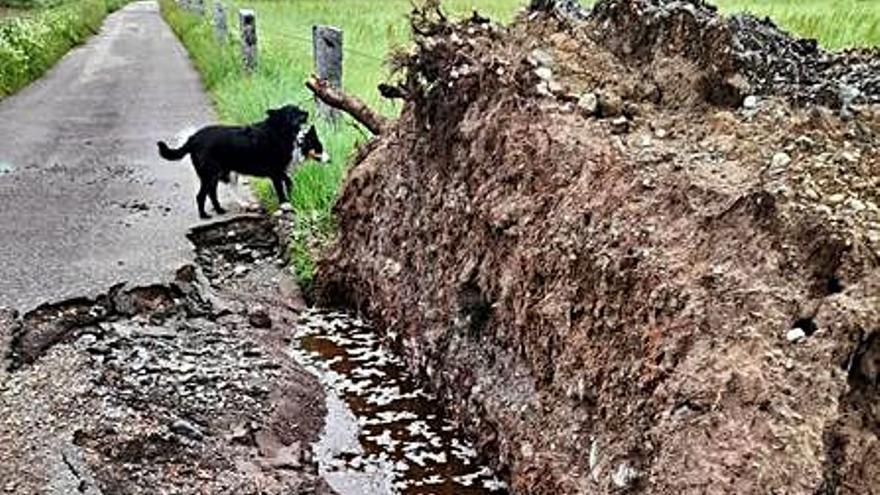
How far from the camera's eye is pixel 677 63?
431 cm

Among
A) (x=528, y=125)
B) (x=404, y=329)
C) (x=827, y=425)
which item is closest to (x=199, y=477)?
(x=404, y=329)

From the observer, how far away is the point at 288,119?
7.36 metres

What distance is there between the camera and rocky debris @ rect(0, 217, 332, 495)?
3865mm

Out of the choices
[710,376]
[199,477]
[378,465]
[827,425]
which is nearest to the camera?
[827,425]

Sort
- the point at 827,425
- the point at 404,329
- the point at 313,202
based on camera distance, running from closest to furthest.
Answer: the point at 827,425
the point at 404,329
the point at 313,202

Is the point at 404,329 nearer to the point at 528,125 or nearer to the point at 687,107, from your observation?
the point at 528,125

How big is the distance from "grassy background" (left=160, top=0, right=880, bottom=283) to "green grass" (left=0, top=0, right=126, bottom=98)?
2.49 meters

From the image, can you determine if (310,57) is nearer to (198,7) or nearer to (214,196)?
(214,196)

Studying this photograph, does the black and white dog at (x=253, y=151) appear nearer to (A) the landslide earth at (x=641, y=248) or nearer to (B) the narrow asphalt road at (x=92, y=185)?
(B) the narrow asphalt road at (x=92, y=185)

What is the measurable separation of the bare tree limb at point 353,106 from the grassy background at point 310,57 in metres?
0.29

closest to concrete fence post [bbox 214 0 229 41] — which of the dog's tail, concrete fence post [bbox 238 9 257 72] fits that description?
concrete fence post [bbox 238 9 257 72]

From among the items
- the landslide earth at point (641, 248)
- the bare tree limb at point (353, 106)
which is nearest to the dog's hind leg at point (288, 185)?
the bare tree limb at point (353, 106)

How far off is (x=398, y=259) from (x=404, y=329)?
443mm

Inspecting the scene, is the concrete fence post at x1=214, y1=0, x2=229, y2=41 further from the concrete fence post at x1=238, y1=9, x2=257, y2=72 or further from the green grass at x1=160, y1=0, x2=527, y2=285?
the concrete fence post at x1=238, y1=9, x2=257, y2=72
